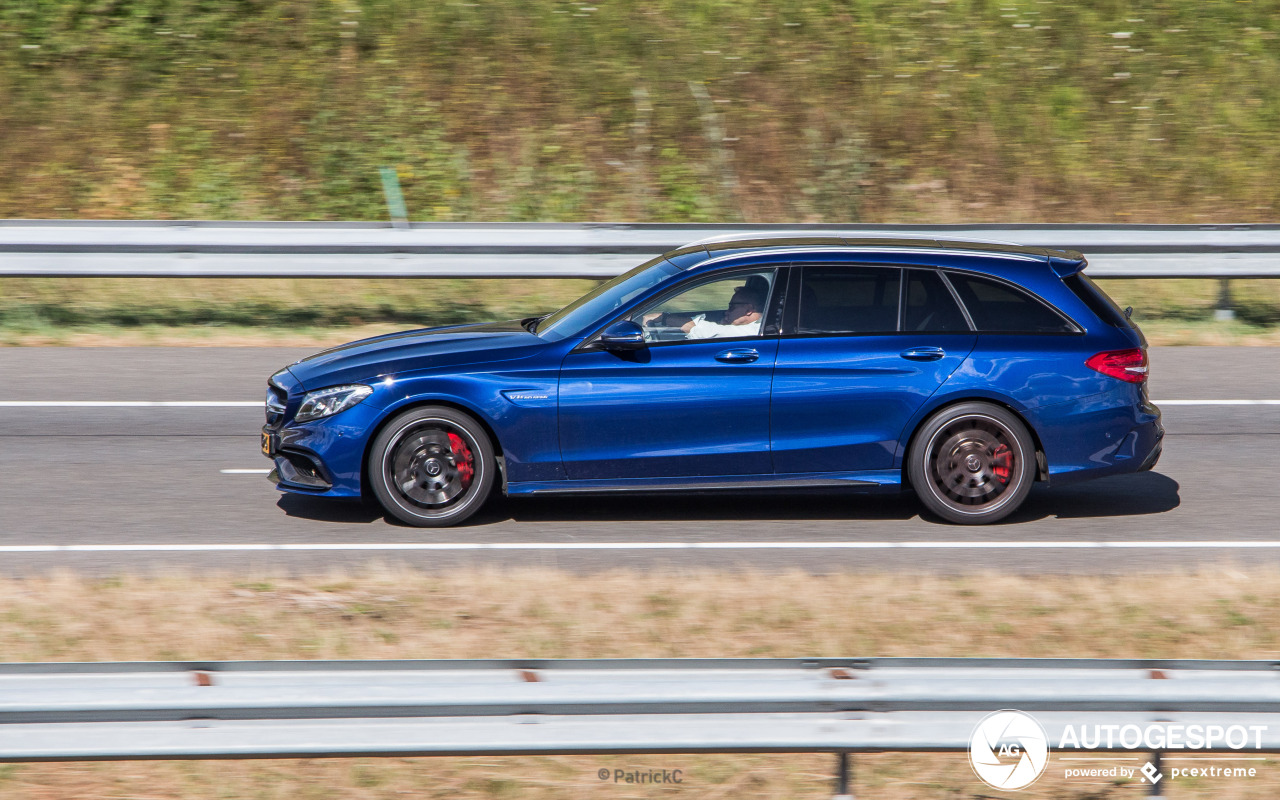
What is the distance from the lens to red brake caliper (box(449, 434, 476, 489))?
7.47 m

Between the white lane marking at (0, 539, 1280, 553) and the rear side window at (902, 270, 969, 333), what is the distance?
1193 millimetres

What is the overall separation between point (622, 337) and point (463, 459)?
1.10 meters

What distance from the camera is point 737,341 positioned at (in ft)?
24.5

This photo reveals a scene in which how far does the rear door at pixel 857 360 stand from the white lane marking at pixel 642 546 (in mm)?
458

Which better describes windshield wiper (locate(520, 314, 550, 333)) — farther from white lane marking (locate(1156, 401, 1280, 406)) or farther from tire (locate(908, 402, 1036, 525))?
white lane marking (locate(1156, 401, 1280, 406))

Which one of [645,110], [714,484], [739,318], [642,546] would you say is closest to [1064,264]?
[739,318]

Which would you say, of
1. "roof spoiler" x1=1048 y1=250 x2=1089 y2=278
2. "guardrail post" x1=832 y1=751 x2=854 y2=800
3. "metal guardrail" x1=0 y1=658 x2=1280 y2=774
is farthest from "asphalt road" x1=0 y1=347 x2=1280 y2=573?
"metal guardrail" x1=0 y1=658 x2=1280 y2=774

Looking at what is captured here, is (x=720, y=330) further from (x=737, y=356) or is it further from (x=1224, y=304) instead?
(x=1224, y=304)

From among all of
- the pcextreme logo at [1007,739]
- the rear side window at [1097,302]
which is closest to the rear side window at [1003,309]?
the rear side window at [1097,302]

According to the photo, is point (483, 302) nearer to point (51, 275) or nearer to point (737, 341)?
point (51, 275)

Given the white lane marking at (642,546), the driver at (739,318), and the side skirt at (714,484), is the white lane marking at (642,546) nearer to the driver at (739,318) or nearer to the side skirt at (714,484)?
the side skirt at (714,484)

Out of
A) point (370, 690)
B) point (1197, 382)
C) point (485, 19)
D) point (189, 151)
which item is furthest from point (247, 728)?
point (485, 19)

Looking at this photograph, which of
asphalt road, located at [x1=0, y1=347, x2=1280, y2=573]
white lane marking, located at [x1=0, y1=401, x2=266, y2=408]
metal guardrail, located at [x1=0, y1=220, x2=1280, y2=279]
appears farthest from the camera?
metal guardrail, located at [x1=0, y1=220, x2=1280, y2=279]

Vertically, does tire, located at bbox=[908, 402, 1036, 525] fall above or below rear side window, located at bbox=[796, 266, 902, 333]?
→ below
